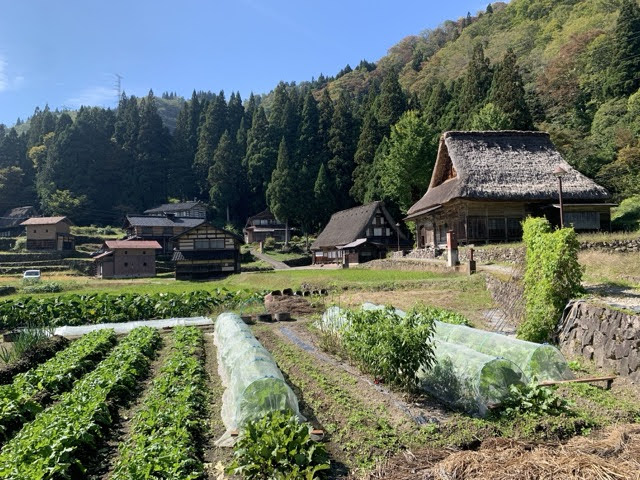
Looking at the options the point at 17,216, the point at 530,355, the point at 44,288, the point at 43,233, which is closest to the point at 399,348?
the point at 530,355

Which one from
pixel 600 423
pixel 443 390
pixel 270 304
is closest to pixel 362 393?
pixel 443 390

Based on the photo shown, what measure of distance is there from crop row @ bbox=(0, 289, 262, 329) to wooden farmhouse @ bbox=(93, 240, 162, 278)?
73.3ft

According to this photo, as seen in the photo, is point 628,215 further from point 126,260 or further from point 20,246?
point 20,246

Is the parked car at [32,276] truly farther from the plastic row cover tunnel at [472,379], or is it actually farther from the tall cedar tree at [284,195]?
the plastic row cover tunnel at [472,379]

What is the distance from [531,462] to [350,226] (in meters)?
34.1

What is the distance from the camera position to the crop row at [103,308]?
16.2 meters

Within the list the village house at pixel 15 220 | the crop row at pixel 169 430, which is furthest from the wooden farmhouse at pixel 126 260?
the crop row at pixel 169 430

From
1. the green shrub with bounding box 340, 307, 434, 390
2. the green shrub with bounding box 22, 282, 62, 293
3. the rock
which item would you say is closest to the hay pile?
the green shrub with bounding box 340, 307, 434, 390

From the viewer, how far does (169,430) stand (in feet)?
16.8

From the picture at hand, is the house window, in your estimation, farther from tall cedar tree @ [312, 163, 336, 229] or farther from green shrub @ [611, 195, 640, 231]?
tall cedar tree @ [312, 163, 336, 229]

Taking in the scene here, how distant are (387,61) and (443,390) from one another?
9495 centimetres

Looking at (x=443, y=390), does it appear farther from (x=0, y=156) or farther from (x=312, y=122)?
(x=0, y=156)

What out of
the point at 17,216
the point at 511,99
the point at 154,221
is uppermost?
the point at 511,99

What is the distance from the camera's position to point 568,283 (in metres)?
9.05
